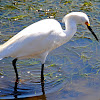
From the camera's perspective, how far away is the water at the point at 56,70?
201 inches

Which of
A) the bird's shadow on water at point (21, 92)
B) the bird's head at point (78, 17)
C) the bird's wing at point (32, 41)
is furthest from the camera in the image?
the bird's head at point (78, 17)

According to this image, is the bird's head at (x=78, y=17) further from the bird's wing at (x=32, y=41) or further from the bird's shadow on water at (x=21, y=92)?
the bird's shadow on water at (x=21, y=92)

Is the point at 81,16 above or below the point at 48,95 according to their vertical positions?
above

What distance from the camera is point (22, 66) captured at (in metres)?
5.78

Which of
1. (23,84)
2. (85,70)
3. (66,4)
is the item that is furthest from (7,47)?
(66,4)

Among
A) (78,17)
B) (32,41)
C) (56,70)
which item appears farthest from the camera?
(56,70)

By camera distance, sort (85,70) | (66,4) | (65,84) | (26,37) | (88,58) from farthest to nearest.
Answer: (66,4) < (88,58) < (85,70) < (65,84) < (26,37)

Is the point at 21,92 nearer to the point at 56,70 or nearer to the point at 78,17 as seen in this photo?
the point at 56,70

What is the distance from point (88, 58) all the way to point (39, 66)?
1.09m

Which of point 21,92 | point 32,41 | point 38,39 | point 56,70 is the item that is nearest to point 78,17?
point 38,39

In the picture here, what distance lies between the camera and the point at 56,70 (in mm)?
5715

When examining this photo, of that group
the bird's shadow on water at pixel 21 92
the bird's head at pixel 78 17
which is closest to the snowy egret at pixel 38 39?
the bird's head at pixel 78 17

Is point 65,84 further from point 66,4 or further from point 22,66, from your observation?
point 66,4

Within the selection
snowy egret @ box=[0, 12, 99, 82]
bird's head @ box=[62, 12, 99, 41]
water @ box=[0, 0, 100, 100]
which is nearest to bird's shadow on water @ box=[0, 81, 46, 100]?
water @ box=[0, 0, 100, 100]
